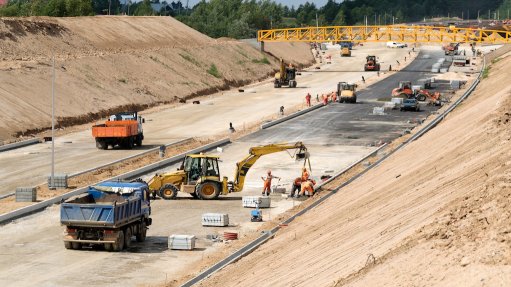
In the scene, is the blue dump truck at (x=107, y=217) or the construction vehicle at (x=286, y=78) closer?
the blue dump truck at (x=107, y=217)

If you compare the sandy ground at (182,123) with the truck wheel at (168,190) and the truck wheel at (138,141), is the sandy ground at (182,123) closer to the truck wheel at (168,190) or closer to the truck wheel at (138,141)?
the truck wheel at (138,141)

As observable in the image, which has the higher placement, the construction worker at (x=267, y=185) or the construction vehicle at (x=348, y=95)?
the construction vehicle at (x=348, y=95)

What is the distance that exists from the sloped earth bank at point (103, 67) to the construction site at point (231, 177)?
0.96 ft

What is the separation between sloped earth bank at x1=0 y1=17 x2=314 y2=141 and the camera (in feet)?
268

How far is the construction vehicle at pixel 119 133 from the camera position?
63.5 metres

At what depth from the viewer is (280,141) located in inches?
2709

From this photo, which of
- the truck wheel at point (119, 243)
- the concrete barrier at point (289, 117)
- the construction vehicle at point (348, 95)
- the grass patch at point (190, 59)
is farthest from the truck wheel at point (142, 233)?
the grass patch at point (190, 59)

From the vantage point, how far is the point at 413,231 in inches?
1015

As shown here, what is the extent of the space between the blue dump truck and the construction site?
0.21 ft

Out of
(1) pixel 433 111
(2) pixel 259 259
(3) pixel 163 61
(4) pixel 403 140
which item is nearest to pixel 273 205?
(2) pixel 259 259

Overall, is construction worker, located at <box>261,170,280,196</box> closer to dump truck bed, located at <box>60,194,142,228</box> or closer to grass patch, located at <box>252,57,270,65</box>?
dump truck bed, located at <box>60,194,142,228</box>

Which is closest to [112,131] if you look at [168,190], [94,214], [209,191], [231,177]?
[231,177]

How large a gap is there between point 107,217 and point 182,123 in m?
47.0

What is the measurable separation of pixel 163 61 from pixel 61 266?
82.1m
